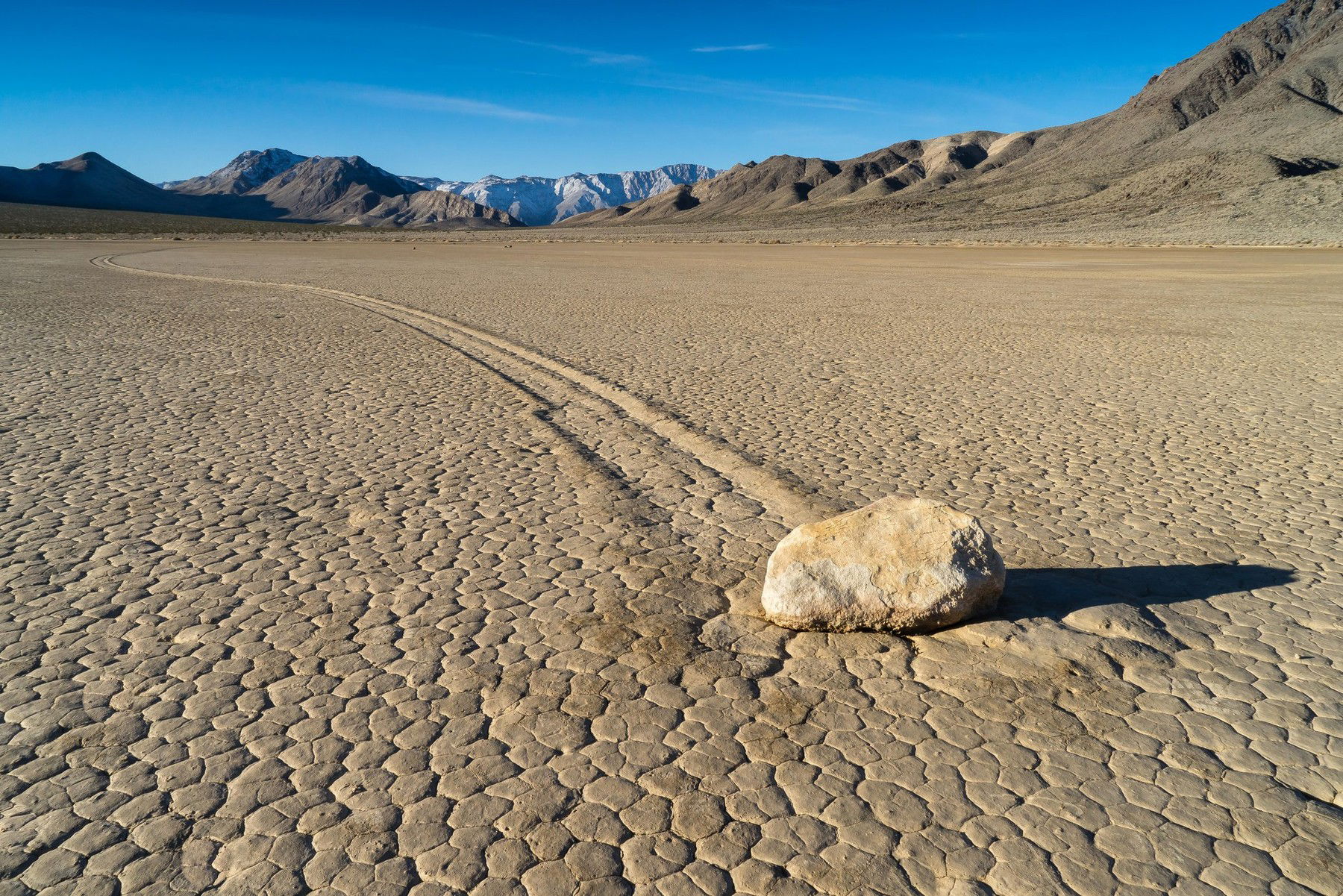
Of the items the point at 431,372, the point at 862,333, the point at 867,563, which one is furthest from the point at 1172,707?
the point at 862,333

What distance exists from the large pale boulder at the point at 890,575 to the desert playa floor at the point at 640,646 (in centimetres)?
10

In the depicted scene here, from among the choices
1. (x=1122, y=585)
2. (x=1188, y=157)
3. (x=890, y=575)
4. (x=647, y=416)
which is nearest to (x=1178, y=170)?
(x=1188, y=157)

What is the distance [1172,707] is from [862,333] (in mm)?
10572

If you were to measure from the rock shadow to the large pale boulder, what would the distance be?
334 millimetres

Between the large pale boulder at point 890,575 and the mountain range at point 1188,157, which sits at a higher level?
the mountain range at point 1188,157

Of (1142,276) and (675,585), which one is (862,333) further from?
(1142,276)

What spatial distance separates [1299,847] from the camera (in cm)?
273

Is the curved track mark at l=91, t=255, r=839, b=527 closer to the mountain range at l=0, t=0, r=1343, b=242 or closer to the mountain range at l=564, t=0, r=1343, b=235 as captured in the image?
the mountain range at l=0, t=0, r=1343, b=242

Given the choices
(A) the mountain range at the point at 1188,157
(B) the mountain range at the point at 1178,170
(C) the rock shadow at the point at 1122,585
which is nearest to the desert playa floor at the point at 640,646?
(C) the rock shadow at the point at 1122,585

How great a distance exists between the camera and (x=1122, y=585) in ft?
14.9

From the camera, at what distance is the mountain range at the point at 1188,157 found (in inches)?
2596

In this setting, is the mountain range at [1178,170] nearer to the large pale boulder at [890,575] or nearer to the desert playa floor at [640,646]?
the desert playa floor at [640,646]

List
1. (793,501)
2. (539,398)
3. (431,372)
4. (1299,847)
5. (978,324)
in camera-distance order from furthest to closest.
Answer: (978,324) → (431,372) → (539,398) → (793,501) → (1299,847)

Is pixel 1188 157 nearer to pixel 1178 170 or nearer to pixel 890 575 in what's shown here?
pixel 1178 170
